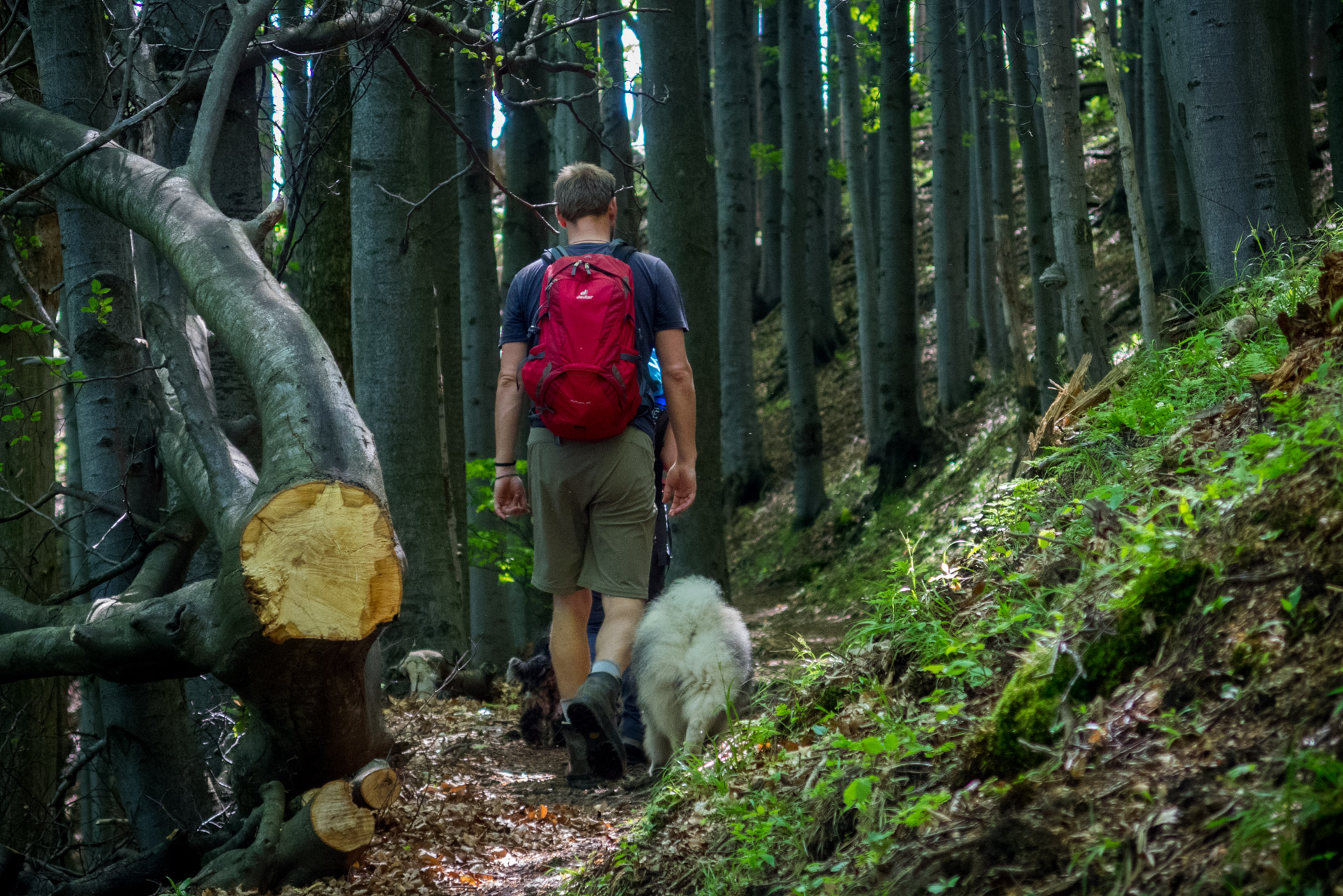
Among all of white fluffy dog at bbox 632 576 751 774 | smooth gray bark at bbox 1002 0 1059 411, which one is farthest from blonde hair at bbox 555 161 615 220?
smooth gray bark at bbox 1002 0 1059 411

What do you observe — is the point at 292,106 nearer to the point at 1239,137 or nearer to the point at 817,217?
the point at 1239,137

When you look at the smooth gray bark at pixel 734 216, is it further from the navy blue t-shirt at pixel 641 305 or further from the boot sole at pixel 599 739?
the boot sole at pixel 599 739

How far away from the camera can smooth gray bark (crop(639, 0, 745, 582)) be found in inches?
281

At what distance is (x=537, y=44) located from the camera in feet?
38.1

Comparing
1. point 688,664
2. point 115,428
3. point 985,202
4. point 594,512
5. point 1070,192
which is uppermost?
point 985,202

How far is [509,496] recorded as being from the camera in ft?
14.6

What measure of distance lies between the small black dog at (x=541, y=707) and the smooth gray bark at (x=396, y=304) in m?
1.30

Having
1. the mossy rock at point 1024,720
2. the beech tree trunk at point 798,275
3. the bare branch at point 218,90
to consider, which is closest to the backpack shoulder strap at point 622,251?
the bare branch at point 218,90

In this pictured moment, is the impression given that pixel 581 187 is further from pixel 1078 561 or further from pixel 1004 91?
pixel 1004 91

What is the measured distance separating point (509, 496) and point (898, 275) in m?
9.90

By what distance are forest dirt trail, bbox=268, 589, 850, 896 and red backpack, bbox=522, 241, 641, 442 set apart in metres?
1.24

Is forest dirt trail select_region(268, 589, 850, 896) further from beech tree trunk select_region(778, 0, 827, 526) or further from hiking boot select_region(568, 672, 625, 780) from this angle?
beech tree trunk select_region(778, 0, 827, 526)

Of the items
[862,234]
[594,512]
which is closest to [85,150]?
[594,512]

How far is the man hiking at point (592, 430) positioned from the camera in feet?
13.3
